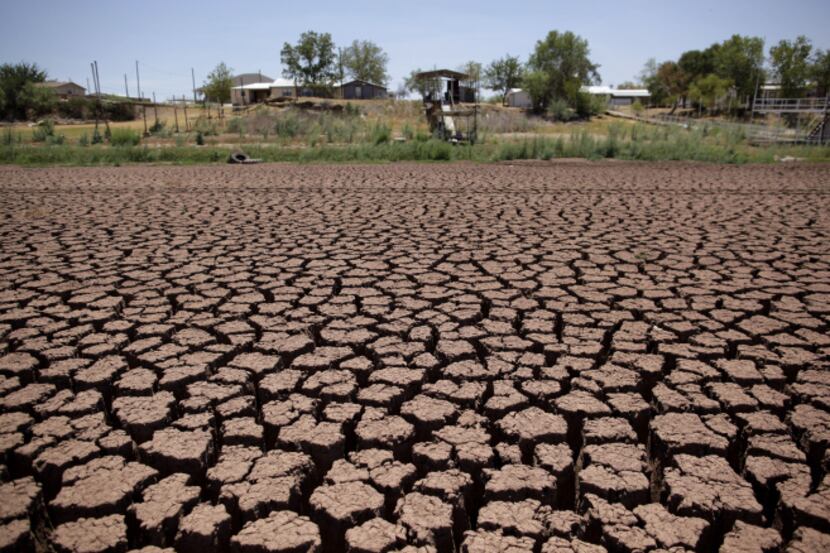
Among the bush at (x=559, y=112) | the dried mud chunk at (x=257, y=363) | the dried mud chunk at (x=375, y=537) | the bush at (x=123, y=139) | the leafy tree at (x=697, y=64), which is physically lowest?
the dried mud chunk at (x=375, y=537)

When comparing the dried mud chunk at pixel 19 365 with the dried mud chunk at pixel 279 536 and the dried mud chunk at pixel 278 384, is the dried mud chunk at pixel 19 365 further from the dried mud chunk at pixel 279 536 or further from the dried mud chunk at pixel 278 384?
the dried mud chunk at pixel 279 536

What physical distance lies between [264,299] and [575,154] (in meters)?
13.1

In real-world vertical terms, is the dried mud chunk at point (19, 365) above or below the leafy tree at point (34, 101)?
below

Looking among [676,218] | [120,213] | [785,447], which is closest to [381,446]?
[785,447]

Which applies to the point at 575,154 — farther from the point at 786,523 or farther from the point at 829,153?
the point at 786,523

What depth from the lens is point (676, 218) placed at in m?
6.95

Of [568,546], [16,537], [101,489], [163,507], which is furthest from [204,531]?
[568,546]

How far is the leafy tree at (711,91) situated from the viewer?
50.9 metres

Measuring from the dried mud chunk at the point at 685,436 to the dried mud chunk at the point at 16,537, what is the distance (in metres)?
2.29

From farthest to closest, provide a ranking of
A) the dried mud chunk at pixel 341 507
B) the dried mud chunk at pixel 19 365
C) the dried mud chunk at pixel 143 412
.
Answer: the dried mud chunk at pixel 19 365 < the dried mud chunk at pixel 143 412 < the dried mud chunk at pixel 341 507

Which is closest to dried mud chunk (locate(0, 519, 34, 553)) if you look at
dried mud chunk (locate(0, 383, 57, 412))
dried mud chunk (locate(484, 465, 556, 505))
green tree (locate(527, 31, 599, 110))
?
dried mud chunk (locate(0, 383, 57, 412))

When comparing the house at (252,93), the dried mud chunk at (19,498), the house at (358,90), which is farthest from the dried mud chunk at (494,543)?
the house at (358,90)

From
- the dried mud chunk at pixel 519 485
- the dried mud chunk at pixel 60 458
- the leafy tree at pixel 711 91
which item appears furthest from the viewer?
the leafy tree at pixel 711 91

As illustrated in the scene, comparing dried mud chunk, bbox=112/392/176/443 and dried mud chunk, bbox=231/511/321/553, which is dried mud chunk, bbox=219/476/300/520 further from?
dried mud chunk, bbox=112/392/176/443
